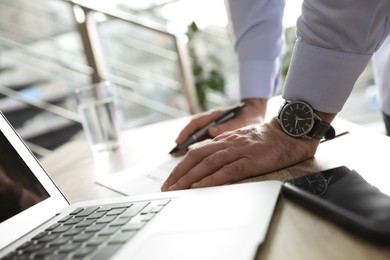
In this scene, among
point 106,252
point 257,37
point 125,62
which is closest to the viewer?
point 106,252

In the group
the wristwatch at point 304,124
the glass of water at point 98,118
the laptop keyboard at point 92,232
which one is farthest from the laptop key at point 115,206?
the glass of water at point 98,118

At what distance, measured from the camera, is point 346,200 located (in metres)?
0.37

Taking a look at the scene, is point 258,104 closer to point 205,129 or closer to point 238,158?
point 205,129

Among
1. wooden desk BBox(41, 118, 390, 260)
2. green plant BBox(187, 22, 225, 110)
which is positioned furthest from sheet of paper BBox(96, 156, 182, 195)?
green plant BBox(187, 22, 225, 110)

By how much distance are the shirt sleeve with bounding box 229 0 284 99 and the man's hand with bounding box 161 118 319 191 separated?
0.44 m

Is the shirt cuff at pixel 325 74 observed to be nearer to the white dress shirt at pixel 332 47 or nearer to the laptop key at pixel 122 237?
the white dress shirt at pixel 332 47

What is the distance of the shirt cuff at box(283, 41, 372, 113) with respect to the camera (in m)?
0.60

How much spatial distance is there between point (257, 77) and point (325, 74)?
416 millimetres

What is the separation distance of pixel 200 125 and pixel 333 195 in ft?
1.63

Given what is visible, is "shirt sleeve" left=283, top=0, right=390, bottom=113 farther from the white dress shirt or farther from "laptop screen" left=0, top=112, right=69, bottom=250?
"laptop screen" left=0, top=112, right=69, bottom=250

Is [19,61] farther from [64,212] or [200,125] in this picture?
[64,212]

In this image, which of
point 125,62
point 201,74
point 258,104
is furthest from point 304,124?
point 125,62

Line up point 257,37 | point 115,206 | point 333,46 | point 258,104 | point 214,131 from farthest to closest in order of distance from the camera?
point 257,37, point 258,104, point 214,131, point 333,46, point 115,206

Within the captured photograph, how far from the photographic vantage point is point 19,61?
3.61 meters
